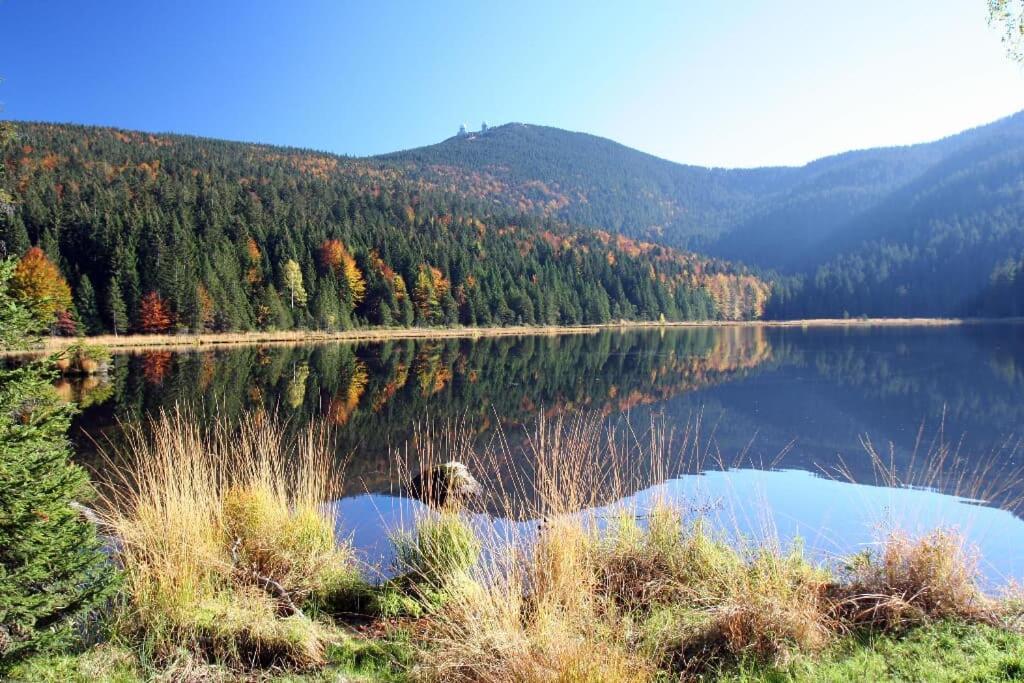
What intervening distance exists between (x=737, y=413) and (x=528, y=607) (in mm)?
17823

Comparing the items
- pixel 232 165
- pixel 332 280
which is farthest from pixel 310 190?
pixel 332 280

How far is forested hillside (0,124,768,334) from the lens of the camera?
60312 mm

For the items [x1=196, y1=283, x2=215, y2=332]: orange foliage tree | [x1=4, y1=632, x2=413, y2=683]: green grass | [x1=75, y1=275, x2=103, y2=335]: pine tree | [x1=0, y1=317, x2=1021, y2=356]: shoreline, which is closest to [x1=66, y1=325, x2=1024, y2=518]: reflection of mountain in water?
[x1=4, y1=632, x2=413, y2=683]: green grass

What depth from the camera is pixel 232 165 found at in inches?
4919

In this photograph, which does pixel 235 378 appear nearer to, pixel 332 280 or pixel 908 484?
pixel 908 484

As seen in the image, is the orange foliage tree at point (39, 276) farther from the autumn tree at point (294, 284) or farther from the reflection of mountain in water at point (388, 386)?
the autumn tree at point (294, 284)

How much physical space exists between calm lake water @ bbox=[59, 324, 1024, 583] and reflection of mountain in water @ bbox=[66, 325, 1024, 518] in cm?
9

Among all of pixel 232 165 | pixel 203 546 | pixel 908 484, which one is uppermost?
pixel 232 165

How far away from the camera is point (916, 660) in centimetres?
439

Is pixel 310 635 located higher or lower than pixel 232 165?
lower

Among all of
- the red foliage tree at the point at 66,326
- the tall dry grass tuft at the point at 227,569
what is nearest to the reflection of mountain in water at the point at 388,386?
the tall dry grass tuft at the point at 227,569

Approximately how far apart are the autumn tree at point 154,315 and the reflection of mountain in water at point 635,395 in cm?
1972

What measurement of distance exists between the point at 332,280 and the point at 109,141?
8595 centimetres

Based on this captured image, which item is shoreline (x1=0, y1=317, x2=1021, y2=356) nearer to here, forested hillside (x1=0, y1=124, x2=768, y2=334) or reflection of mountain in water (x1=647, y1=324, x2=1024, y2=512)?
forested hillside (x1=0, y1=124, x2=768, y2=334)
